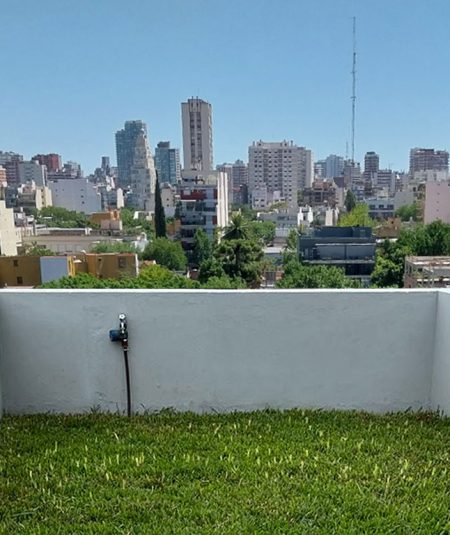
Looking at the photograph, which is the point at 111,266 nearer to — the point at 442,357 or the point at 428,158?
the point at 442,357

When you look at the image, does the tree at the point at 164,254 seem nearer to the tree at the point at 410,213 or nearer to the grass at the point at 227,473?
the tree at the point at 410,213

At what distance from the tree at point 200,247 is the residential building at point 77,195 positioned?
36847 millimetres

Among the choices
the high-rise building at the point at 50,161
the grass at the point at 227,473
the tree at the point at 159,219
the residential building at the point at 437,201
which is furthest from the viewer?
the high-rise building at the point at 50,161

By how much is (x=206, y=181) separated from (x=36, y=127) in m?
35.9

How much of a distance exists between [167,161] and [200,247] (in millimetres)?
76273

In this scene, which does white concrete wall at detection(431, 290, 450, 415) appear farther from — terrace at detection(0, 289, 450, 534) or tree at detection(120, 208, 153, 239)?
tree at detection(120, 208, 153, 239)

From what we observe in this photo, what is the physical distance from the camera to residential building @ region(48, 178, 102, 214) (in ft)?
250

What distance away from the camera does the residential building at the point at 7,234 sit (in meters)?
37.6

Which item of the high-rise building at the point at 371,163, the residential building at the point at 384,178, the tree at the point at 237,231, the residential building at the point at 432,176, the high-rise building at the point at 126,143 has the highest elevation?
the high-rise building at the point at 126,143

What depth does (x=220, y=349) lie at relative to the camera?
2.29 metres

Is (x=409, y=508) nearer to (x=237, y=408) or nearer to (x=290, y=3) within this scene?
(x=237, y=408)

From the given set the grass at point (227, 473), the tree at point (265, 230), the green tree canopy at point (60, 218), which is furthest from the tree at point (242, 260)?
the green tree canopy at point (60, 218)

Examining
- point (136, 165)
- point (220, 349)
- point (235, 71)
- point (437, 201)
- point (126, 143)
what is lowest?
point (220, 349)

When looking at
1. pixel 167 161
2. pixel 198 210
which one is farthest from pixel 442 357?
pixel 167 161
